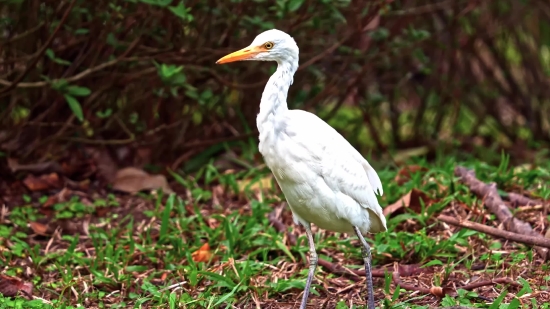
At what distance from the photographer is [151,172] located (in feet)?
19.1

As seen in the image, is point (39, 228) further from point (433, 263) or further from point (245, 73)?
point (433, 263)

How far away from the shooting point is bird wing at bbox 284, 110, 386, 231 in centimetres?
343

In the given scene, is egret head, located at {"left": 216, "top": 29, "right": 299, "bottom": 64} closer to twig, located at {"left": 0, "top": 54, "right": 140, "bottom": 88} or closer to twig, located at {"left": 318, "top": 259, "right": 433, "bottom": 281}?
twig, located at {"left": 318, "top": 259, "right": 433, "bottom": 281}

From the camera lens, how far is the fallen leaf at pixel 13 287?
3.85m

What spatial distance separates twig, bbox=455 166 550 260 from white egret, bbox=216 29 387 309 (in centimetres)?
97

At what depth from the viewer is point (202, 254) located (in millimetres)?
4352

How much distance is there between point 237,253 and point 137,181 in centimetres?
137

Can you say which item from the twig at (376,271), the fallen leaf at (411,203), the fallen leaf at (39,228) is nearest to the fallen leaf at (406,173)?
the fallen leaf at (411,203)

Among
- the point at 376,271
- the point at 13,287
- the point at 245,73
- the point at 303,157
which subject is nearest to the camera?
the point at 303,157

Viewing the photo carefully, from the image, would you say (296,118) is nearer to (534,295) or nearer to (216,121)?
(534,295)

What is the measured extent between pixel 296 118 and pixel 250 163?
255cm

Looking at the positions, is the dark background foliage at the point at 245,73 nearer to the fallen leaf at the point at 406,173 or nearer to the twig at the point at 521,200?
the fallen leaf at the point at 406,173

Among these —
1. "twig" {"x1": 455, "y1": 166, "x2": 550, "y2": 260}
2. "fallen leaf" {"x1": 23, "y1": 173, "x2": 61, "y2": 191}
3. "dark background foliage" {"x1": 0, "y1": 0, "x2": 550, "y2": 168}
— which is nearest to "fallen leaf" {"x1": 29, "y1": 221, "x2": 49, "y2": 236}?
"fallen leaf" {"x1": 23, "y1": 173, "x2": 61, "y2": 191}

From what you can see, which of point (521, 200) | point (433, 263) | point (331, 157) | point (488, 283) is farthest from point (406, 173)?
point (331, 157)
